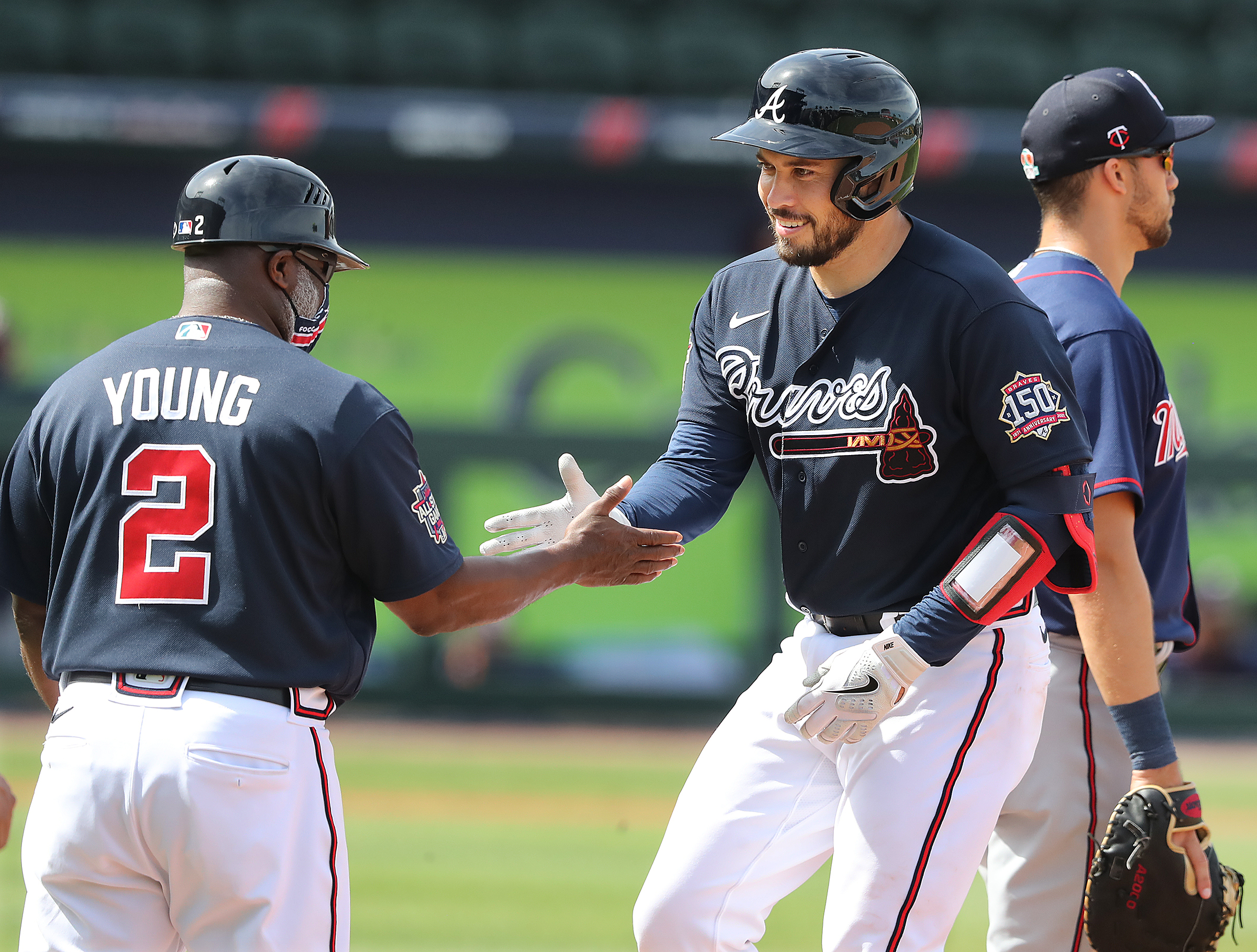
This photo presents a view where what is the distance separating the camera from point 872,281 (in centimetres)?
316

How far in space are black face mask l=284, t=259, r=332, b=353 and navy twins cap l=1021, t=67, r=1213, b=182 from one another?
5.54 ft

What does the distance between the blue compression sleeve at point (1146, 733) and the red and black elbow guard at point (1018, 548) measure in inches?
17.8

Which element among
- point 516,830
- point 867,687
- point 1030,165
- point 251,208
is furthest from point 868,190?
point 516,830

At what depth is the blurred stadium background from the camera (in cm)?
1177

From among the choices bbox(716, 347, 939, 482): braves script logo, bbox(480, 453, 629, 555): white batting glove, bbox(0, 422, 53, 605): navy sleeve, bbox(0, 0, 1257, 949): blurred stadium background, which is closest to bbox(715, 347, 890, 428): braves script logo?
bbox(716, 347, 939, 482): braves script logo

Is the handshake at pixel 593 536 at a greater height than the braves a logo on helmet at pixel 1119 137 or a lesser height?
lesser

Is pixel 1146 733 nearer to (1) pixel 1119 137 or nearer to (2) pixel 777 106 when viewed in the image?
(1) pixel 1119 137

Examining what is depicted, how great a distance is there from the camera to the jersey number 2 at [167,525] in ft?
8.74

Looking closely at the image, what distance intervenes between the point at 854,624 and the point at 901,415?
0.44m

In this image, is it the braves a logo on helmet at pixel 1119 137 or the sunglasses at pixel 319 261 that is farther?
the braves a logo on helmet at pixel 1119 137

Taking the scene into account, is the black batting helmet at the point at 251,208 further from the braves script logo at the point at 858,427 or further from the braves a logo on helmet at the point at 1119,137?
the braves a logo on helmet at the point at 1119,137

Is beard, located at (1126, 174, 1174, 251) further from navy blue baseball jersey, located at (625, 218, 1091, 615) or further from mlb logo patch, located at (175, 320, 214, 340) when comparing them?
mlb logo patch, located at (175, 320, 214, 340)

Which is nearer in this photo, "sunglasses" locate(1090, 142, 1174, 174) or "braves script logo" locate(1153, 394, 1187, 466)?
"braves script logo" locate(1153, 394, 1187, 466)

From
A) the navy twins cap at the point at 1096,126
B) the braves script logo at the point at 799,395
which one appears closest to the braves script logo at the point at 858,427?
the braves script logo at the point at 799,395
